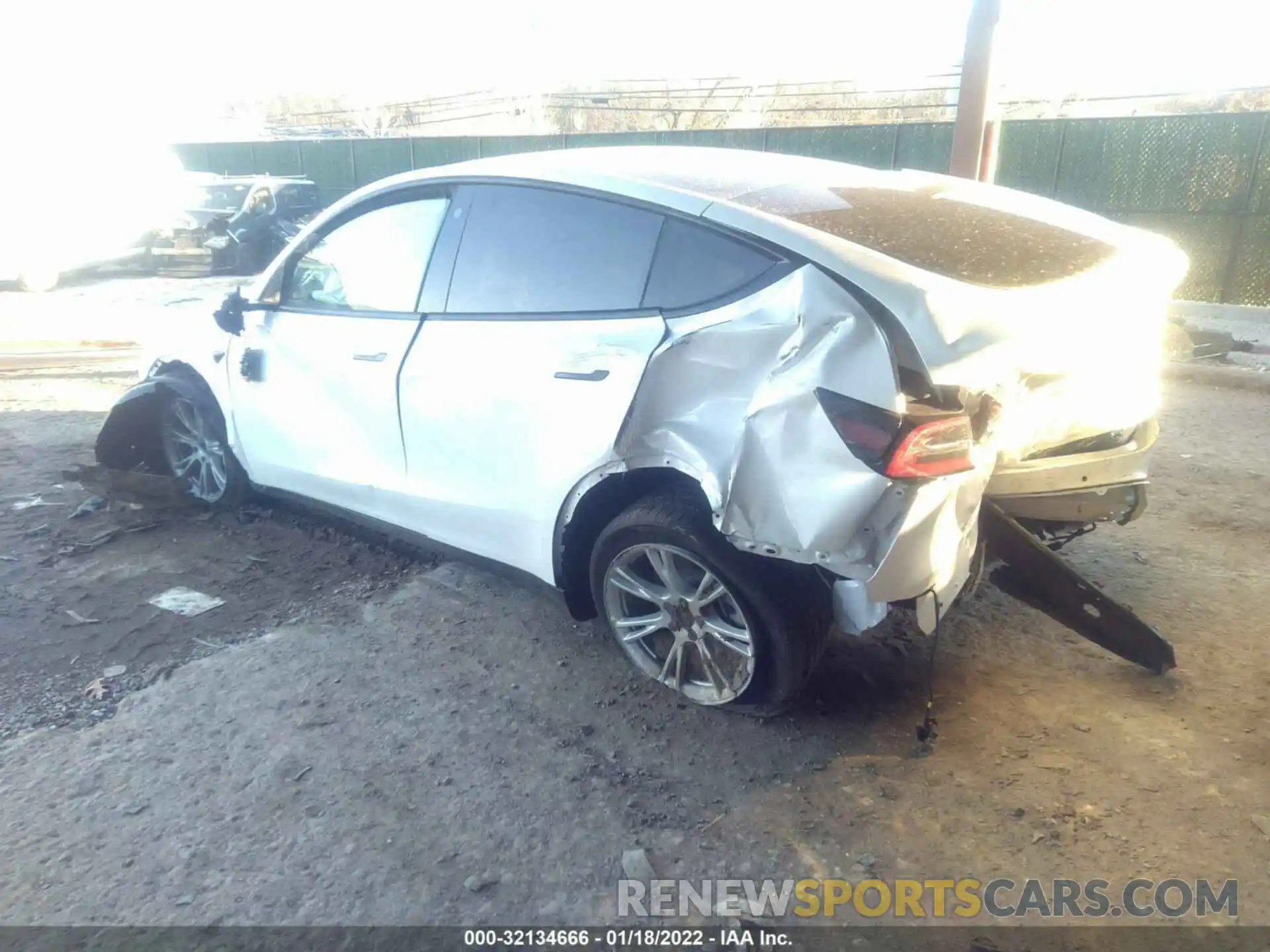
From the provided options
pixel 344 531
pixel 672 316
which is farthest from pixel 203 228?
pixel 672 316

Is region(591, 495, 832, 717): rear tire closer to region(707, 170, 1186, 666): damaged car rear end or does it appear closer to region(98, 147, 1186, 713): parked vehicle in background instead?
region(98, 147, 1186, 713): parked vehicle in background

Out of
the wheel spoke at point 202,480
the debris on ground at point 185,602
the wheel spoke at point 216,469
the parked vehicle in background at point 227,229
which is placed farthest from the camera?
the parked vehicle in background at point 227,229

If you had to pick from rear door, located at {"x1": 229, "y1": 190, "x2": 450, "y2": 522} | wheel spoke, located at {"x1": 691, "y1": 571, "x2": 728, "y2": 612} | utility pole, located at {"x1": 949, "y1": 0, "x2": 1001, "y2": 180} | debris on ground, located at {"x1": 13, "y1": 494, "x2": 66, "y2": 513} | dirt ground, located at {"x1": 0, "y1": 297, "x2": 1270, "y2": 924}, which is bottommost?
debris on ground, located at {"x1": 13, "y1": 494, "x2": 66, "y2": 513}

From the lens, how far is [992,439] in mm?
2646

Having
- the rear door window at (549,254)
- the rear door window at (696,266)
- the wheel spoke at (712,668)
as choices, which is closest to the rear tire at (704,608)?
the wheel spoke at (712,668)

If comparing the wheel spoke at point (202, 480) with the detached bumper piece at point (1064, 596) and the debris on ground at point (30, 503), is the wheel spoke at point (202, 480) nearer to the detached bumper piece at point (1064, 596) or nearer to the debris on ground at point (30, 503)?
the debris on ground at point (30, 503)

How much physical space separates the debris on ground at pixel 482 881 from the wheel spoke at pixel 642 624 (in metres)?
1.00

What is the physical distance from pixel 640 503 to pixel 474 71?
214ft

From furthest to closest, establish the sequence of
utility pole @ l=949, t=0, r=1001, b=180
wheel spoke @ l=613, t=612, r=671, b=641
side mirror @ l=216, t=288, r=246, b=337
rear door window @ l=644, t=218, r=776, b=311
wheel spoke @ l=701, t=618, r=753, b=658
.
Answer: utility pole @ l=949, t=0, r=1001, b=180 < side mirror @ l=216, t=288, r=246, b=337 < wheel spoke @ l=613, t=612, r=671, b=641 < wheel spoke @ l=701, t=618, r=753, b=658 < rear door window @ l=644, t=218, r=776, b=311

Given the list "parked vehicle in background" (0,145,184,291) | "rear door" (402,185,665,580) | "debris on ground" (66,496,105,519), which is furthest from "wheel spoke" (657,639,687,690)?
"parked vehicle in background" (0,145,184,291)

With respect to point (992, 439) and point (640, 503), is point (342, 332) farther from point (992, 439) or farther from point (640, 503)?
point (992, 439)

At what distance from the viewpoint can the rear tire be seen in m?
2.86

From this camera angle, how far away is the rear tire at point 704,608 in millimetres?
2859

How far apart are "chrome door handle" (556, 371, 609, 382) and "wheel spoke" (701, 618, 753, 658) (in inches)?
33.8
